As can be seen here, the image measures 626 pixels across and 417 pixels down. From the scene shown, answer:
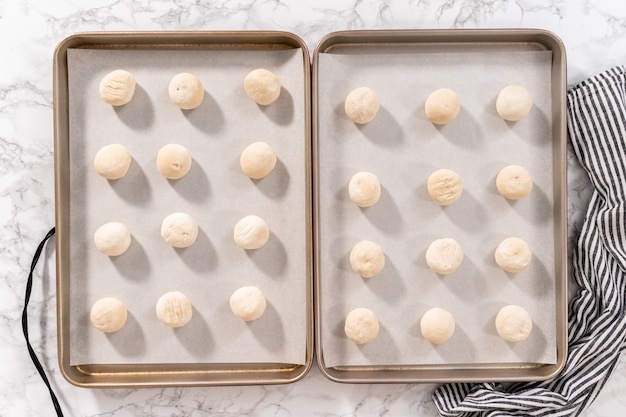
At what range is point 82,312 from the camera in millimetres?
1034

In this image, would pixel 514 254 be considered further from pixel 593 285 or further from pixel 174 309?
pixel 174 309

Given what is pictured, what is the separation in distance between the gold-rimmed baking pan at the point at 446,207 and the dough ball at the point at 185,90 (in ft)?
0.75

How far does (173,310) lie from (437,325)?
466mm

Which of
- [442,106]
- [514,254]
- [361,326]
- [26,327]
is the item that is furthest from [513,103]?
[26,327]

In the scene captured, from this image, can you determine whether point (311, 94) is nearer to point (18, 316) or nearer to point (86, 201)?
point (86, 201)

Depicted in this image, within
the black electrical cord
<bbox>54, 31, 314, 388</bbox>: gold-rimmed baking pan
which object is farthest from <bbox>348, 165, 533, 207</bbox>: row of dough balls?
the black electrical cord

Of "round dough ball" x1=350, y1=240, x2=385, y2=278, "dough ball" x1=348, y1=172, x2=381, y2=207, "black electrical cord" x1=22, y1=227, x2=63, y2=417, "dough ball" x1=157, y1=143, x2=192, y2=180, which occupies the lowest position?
"black electrical cord" x1=22, y1=227, x2=63, y2=417

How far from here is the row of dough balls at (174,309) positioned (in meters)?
1.00

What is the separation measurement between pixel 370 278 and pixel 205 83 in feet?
1.53

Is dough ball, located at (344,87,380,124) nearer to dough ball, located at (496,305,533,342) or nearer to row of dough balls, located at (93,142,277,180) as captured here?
row of dough balls, located at (93,142,277,180)

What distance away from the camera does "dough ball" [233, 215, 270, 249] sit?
100 cm

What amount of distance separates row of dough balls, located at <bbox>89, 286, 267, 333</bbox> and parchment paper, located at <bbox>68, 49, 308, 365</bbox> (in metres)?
0.03

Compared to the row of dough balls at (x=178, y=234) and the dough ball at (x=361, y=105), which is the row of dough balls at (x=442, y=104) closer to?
the dough ball at (x=361, y=105)

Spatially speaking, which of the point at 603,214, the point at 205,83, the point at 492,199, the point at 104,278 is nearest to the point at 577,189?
the point at 603,214
